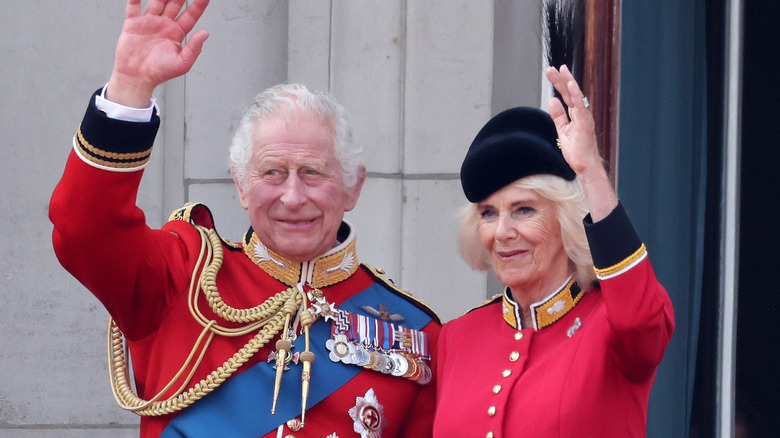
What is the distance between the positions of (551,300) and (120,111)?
1076 mm

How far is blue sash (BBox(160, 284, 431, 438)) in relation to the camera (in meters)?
2.48

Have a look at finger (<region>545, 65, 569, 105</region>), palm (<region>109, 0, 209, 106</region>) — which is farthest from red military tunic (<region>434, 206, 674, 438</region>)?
palm (<region>109, 0, 209, 106</region>)

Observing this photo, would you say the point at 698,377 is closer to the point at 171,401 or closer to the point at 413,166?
the point at 413,166

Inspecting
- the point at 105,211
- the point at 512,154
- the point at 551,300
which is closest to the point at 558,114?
the point at 512,154

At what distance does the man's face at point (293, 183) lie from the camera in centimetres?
259

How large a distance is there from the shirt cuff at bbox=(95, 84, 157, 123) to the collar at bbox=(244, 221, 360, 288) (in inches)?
23.7

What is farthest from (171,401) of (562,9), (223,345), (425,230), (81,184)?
(425,230)

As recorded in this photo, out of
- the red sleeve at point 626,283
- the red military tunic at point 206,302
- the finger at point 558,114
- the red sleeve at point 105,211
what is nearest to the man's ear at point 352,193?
the red military tunic at point 206,302

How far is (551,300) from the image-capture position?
2494mm

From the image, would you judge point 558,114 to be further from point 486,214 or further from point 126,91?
point 126,91

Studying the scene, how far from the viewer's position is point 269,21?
4.24 m

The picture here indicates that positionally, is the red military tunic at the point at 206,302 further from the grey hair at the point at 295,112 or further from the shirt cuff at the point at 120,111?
the grey hair at the point at 295,112

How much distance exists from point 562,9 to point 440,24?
1.27 m

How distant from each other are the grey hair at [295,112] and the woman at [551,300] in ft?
1.05
